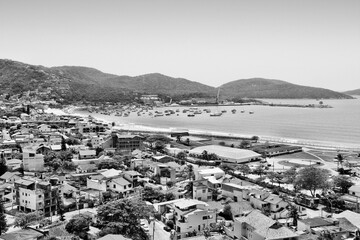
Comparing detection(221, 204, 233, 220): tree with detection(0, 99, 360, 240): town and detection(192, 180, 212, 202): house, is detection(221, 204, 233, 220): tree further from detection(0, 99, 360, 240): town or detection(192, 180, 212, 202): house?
detection(192, 180, 212, 202): house

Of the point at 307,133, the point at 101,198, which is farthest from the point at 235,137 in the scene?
the point at 101,198

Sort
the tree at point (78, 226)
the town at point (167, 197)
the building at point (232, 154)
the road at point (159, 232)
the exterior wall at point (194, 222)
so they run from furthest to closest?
the building at point (232, 154) → the exterior wall at point (194, 222) → the road at point (159, 232) → the town at point (167, 197) → the tree at point (78, 226)

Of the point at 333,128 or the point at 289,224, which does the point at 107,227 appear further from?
the point at 333,128

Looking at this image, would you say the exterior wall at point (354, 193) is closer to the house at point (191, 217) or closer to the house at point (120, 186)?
the house at point (191, 217)

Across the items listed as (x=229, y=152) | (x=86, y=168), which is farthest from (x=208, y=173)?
(x=229, y=152)

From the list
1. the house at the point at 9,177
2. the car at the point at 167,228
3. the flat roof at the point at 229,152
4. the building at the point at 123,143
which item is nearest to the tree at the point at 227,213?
the car at the point at 167,228

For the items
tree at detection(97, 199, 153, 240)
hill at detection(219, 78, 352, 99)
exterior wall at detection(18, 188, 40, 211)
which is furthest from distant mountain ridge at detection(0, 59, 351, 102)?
tree at detection(97, 199, 153, 240)

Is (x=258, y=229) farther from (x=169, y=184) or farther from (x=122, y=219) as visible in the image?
(x=169, y=184)
